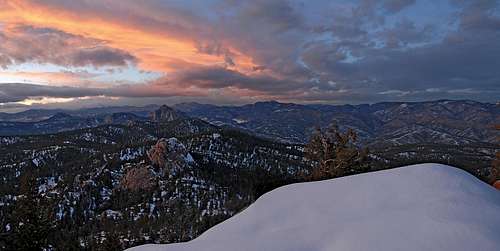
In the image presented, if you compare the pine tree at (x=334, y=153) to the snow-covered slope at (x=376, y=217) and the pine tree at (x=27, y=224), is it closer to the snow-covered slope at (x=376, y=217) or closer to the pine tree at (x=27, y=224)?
the snow-covered slope at (x=376, y=217)

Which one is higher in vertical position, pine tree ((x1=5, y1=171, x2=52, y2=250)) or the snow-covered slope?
the snow-covered slope

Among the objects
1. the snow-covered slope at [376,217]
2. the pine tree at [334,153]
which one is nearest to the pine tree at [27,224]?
the pine tree at [334,153]

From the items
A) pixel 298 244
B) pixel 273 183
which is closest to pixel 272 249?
pixel 298 244

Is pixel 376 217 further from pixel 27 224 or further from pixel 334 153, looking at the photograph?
pixel 27 224

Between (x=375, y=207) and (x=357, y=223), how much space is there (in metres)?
1.37

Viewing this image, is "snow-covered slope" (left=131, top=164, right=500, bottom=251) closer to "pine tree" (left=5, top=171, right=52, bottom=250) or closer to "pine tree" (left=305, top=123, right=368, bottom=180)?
"pine tree" (left=305, top=123, right=368, bottom=180)

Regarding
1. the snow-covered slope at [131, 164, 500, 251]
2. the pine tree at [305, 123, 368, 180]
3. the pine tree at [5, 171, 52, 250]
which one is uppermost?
the snow-covered slope at [131, 164, 500, 251]

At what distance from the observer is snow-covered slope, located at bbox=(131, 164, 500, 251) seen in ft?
25.7

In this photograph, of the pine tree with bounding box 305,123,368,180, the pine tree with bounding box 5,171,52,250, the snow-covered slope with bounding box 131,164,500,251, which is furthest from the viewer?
the pine tree with bounding box 305,123,368,180

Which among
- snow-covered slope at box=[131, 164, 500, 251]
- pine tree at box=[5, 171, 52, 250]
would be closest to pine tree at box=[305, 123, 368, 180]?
snow-covered slope at box=[131, 164, 500, 251]

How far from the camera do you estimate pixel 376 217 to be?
926 cm

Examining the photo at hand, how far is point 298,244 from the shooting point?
8.93 meters

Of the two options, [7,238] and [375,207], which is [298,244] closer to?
[375,207]

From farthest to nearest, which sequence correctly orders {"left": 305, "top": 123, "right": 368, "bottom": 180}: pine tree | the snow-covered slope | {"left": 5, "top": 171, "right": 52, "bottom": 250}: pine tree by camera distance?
{"left": 305, "top": 123, "right": 368, "bottom": 180}: pine tree < {"left": 5, "top": 171, "right": 52, "bottom": 250}: pine tree < the snow-covered slope
